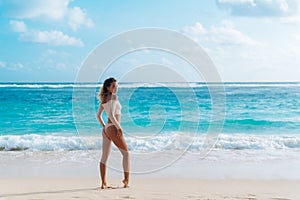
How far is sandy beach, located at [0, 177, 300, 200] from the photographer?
18.0 feet

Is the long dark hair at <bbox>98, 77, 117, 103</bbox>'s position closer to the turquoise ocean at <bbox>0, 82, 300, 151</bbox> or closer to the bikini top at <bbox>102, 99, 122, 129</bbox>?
the bikini top at <bbox>102, 99, 122, 129</bbox>

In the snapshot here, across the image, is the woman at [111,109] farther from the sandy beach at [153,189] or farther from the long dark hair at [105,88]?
the sandy beach at [153,189]

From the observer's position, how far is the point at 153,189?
235 inches

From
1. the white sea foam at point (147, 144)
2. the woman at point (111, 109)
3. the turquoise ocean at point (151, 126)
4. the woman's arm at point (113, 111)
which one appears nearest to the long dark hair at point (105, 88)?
the woman at point (111, 109)

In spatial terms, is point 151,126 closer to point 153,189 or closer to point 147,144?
point 147,144

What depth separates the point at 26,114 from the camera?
20875 mm

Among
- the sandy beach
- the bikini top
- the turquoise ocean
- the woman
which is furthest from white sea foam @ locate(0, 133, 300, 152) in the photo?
the bikini top

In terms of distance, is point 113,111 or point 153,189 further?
point 153,189

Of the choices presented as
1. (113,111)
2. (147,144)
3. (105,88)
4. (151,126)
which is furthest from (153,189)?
(151,126)

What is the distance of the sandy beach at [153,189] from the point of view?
5.49m

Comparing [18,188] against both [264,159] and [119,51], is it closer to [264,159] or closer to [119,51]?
[119,51]

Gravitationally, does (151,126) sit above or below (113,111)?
below

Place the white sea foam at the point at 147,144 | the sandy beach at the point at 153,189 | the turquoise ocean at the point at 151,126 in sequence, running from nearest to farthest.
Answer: the sandy beach at the point at 153,189, the white sea foam at the point at 147,144, the turquoise ocean at the point at 151,126

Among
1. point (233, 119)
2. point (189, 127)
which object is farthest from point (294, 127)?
point (189, 127)
